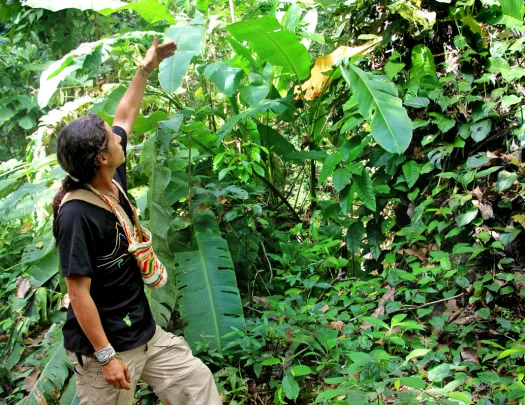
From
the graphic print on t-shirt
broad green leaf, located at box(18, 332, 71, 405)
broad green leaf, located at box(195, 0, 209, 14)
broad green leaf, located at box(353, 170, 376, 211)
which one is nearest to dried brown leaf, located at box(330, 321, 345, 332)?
broad green leaf, located at box(353, 170, 376, 211)

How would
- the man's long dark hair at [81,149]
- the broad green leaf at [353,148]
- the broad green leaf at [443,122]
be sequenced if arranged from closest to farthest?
the man's long dark hair at [81,149], the broad green leaf at [443,122], the broad green leaf at [353,148]

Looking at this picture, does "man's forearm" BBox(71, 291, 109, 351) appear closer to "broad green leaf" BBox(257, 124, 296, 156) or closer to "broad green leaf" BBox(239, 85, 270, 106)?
"broad green leaf" BBox(239, 85, 270, 106)

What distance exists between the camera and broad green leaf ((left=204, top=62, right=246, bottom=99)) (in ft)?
13.2

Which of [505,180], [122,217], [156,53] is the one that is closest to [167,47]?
[156,53]

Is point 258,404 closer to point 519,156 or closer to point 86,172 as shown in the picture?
point 86,172

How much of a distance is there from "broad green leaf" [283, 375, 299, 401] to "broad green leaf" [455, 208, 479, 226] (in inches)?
60.4

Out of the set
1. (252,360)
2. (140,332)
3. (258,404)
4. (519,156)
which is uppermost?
(140,332)

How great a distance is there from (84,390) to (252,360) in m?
1.12

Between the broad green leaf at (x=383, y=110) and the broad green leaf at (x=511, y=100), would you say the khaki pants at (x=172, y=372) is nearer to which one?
the broad green leaf at (x=383, y=110)

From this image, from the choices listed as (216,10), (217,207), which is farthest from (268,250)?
(216,10)

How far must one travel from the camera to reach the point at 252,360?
10.4ft

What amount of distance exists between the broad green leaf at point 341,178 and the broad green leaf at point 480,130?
87 cm

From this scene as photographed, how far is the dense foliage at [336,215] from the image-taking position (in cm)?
321

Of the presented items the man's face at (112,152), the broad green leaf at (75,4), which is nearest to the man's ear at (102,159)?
the man's face at (112,152)
